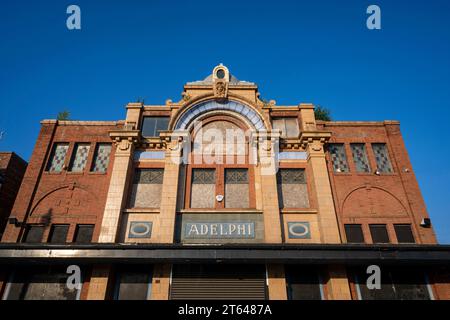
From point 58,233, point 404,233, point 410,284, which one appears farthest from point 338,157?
point 58,233

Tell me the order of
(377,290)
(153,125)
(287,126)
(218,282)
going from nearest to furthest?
(218,282), (377,290), (153,125), (287,126)

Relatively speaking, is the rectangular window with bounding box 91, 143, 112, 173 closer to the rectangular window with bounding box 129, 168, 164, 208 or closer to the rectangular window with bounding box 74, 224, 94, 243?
the rectangular window with bounding box 129, 168, 164, 208

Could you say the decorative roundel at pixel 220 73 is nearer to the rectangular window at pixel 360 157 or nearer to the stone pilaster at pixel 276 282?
the rectangular window at pixel 360 157

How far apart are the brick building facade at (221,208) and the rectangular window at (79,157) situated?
2.7 inches

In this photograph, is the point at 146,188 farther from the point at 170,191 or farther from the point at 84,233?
the point at 84,233

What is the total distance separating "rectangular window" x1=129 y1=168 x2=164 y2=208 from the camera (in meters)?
15.2

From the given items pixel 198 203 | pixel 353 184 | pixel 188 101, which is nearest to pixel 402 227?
pixel 353 184

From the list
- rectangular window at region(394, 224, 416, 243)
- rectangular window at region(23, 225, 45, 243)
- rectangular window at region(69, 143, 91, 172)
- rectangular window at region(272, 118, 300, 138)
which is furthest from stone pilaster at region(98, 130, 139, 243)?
rectangular window at region(394, 224, 416, 243)

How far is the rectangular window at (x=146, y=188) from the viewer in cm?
1523

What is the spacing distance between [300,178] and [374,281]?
611 cm

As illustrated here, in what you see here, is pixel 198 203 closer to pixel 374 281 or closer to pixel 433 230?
pixel 374 281

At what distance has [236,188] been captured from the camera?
619 inches

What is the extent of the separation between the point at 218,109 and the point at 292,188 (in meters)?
6.58

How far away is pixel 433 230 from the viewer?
14.6 m
